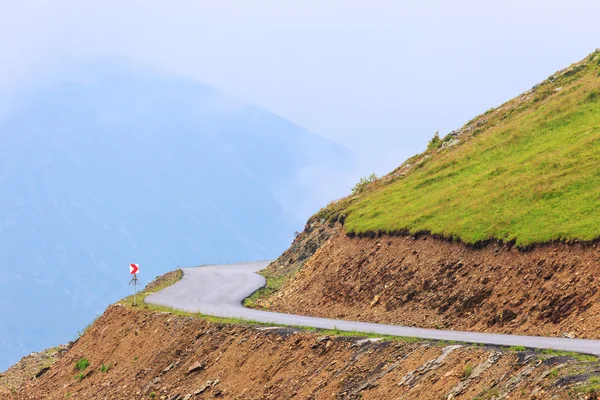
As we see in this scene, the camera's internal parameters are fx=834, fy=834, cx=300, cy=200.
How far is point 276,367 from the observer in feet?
86.4

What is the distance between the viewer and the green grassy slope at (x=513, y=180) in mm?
33969

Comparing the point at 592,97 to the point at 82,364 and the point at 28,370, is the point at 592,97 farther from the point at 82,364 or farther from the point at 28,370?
the point at 28,370

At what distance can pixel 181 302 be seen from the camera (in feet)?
160

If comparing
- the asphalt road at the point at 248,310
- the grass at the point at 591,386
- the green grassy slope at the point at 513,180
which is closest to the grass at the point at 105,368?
the asphalt road at the point at 248,310

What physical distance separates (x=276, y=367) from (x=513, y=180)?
19186 mm

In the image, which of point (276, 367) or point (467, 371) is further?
point (276, 367)

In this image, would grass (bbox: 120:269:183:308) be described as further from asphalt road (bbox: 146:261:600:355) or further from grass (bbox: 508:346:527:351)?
grass (bbox: 508:346:527:351)

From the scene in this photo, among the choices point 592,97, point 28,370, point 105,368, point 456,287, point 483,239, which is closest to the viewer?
point 456,287

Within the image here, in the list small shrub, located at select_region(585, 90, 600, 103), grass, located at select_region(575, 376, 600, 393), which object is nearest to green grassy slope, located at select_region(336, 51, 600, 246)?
small shrub, located at select_region(585, 90, 600, 103)

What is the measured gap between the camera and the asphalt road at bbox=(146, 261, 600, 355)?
2233 cm

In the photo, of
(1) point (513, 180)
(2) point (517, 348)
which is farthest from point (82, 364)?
(2) point (517, 348)

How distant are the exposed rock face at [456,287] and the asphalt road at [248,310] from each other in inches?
79.0

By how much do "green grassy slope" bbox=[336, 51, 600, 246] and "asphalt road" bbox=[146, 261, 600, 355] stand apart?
22.6ft

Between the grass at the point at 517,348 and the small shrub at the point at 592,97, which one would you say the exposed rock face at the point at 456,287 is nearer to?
the grass at the point at 517,348
